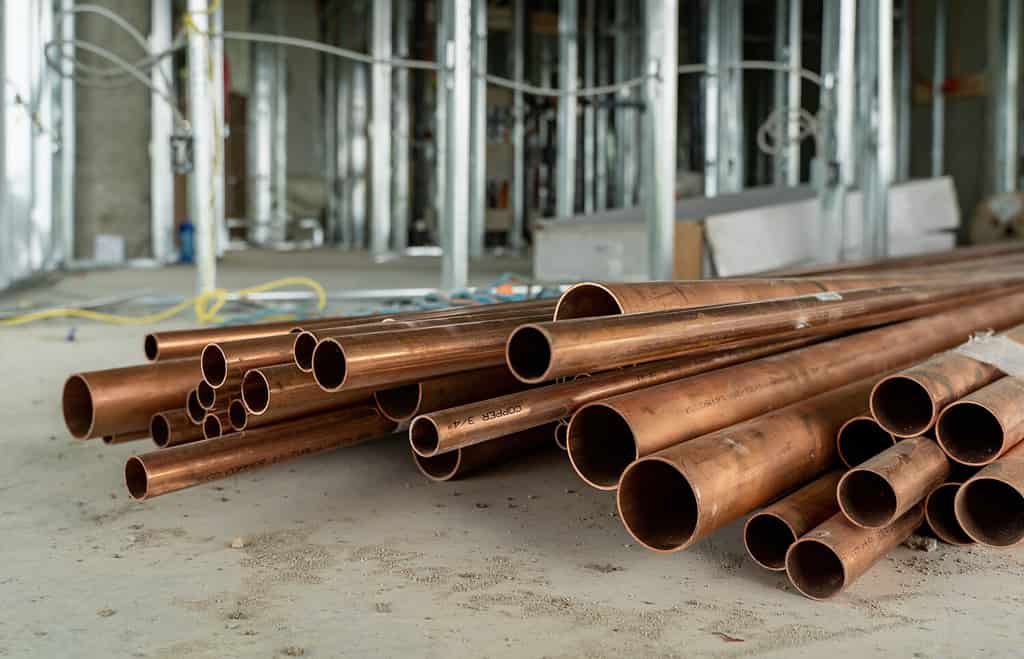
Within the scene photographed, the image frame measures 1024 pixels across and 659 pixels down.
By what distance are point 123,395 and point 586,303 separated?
699 millimetres

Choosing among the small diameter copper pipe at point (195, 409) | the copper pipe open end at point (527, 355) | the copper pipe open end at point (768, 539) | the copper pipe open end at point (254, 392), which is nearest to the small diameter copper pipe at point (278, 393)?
the copper pipe open end at point (254, 392)

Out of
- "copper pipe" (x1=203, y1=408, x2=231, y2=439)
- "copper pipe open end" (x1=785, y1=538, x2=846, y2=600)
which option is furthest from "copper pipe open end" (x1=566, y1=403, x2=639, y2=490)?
"copper pipe" (x1=203, y1=408, x2=231, y2=439)

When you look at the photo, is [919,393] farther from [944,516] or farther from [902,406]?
[944,516]

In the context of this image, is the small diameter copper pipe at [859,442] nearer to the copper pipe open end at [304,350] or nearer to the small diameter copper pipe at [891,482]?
the small diameter copper pipe at [891,482]

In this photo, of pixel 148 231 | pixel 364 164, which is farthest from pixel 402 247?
pixel 148 231

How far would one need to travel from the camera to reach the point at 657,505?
48.1 inches

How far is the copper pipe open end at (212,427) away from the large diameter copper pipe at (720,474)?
636 millimetres

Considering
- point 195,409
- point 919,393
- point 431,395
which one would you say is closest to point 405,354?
point 431,395

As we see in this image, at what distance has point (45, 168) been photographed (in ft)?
17.6

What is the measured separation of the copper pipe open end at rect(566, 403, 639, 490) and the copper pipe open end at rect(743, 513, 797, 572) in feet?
0.53

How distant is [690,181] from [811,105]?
3.91m

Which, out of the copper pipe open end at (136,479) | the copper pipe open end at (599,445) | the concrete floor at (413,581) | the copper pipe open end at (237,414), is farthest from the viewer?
the copper pipe open end at (237,414)

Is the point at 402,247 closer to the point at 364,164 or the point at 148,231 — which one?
the point at 364,164

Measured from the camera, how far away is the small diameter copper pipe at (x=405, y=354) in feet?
3.94
